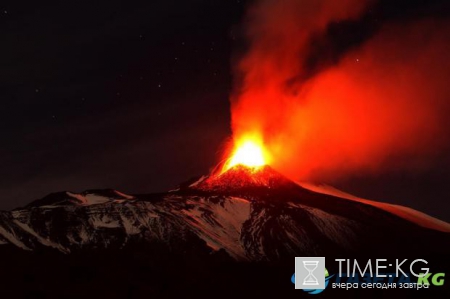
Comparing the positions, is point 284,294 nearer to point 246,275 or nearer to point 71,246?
point 246,275

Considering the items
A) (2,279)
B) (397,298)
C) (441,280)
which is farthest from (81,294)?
(441,280)

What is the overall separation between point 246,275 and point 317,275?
51.2 m

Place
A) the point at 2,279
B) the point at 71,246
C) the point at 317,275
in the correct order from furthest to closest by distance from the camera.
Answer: the point at 71,246 → the point at 2,279 → the point at 317,275

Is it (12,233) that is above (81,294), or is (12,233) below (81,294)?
above

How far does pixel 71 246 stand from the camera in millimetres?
190250

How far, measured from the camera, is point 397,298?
164 m

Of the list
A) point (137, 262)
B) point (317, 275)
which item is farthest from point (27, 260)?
point (317, 275)

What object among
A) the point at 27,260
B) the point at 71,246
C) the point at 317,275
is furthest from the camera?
the point at 71,246

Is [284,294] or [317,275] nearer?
[317,275]

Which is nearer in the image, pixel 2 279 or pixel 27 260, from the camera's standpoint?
pixel 2 279

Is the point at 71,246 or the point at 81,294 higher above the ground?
the point at 71,246

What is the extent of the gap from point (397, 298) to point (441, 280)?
20600mm

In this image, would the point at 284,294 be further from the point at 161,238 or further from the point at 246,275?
the point at 161,238

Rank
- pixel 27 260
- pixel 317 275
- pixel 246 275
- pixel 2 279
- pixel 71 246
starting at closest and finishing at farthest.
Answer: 1. pixel 317 275
2. pixel 2 279
3. pixel 27 260
4. pixel 246 275
5. pixel 71 246
